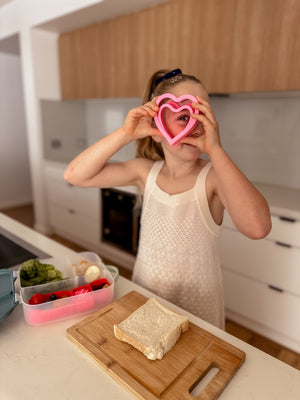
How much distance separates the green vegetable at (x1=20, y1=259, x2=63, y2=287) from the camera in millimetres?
706

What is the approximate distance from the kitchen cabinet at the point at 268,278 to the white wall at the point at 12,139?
3.42 meters

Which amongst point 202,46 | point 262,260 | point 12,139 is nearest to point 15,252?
Result: point 262,260

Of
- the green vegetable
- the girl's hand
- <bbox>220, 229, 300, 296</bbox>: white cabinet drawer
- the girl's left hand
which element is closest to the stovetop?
the green vegetable

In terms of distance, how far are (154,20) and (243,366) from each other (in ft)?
7.30

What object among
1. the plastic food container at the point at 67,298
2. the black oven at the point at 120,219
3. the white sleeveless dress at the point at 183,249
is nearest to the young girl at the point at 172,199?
the white sleeveless dress at the point at 183,249

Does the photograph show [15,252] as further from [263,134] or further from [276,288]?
[263,134]

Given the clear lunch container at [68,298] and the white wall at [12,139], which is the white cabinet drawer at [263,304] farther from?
the white wall at [12,139]

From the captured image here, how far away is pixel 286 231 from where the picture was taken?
1.51 metres

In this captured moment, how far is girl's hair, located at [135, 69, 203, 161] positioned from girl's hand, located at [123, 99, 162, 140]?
8cm

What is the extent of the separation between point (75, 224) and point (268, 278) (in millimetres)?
1879

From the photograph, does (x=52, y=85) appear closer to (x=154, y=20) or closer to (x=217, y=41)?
(x=154, y=20)

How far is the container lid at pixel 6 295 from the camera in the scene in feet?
1.97

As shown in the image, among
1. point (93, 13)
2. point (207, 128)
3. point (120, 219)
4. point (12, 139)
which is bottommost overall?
point (120, 219)

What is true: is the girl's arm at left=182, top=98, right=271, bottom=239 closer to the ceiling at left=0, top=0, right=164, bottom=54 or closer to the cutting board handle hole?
the cutting board handle hole
